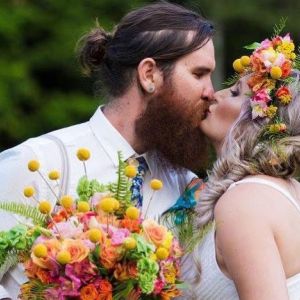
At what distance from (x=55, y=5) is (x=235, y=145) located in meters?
13.2

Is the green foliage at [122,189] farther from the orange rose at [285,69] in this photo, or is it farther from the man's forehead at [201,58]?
the man's forehead at [201,58]

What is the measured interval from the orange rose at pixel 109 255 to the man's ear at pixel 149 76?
1.83 metres

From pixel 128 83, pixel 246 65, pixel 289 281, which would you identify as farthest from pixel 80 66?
pixel 289 281

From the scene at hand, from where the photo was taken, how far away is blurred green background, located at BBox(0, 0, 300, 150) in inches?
667

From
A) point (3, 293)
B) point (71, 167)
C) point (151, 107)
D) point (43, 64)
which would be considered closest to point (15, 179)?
point (71, 167)

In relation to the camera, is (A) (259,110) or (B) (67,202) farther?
(A) (259,110)

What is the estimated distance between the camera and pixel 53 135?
20.3ft

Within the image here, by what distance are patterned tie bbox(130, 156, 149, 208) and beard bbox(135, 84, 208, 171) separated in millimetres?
111

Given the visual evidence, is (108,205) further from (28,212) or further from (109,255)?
(28,212)

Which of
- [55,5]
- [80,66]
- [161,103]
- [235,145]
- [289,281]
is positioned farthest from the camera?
[55,5]

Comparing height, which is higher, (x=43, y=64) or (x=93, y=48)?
(x=93, y=48)

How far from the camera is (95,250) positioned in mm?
4809

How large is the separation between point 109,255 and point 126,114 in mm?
1761

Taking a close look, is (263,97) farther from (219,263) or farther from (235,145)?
(219,263)
